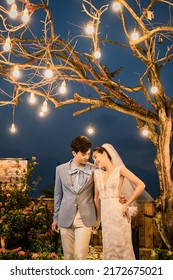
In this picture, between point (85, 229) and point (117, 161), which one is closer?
point (85, 229)

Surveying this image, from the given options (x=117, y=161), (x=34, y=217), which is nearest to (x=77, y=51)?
(x=117, y=161)

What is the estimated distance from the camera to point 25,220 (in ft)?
26.0

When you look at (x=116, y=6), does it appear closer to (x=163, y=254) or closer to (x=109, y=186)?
(x=109, y=186)

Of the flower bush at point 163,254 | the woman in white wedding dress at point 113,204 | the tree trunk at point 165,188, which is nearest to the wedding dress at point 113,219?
the woman in white wedding dress at point 113,204

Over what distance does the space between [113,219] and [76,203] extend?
0.45m

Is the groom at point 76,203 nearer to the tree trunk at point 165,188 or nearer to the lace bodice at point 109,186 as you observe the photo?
the lace bodice at point 109,186

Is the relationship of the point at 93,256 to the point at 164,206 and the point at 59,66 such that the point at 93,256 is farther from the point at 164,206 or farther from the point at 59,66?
the point at 59,66

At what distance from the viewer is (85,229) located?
4.54 metres

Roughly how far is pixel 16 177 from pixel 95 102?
2.22 meters

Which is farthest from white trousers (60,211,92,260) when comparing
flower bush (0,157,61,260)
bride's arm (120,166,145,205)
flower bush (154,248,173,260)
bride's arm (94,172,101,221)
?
flower bush (0,157,61,260)

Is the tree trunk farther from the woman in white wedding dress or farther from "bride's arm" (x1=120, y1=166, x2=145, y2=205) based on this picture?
"bride's arm" (x1=120, y1=166, x2=145, y2=205)

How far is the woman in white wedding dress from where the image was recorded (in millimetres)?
4664

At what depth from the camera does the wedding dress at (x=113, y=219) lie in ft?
15.3

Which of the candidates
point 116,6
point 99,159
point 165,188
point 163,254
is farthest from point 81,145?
point 165,188
